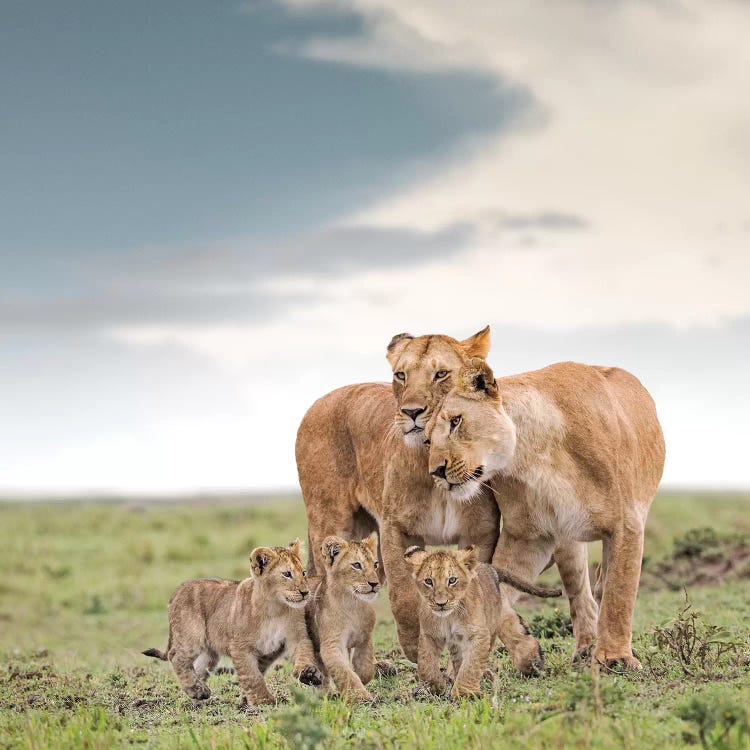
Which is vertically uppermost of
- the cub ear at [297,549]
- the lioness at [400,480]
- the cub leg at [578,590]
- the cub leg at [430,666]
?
the lioness at [400,480]

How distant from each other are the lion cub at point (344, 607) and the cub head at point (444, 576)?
15.5 inches

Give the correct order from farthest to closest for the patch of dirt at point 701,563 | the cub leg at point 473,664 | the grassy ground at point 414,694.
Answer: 1. the patch of dirt at point 701,563
2. the cub leg at point 473,664
3. the grassy ground at point 414,694

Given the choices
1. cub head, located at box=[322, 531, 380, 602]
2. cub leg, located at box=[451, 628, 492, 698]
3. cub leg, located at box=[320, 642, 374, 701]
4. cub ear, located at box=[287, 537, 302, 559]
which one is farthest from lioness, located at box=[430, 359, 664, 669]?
cub ear, located at box=[287, 537, 302, 559]

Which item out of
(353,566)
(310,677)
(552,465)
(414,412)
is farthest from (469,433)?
(310,677)

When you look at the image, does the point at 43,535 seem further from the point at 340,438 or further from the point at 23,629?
the point at 340,438

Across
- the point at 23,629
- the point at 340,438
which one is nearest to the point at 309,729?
the point at 340,438

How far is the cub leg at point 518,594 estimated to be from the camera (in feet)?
22.0

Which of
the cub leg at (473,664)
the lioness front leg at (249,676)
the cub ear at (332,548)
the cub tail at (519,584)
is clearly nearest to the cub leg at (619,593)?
the cub tail at (519,584)

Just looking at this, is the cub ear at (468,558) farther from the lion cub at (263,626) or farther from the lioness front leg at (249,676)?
the lioness front leg at (249,676)

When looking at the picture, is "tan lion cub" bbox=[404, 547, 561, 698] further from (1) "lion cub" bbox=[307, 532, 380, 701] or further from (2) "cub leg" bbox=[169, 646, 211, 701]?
(2) "cub leg" bbox=[169, 646, 211, 701]

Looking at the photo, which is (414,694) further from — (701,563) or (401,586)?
(701,563)

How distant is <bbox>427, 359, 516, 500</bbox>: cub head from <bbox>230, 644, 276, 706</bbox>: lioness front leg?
181 cm

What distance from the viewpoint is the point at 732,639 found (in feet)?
25.6

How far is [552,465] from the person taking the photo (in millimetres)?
6551
